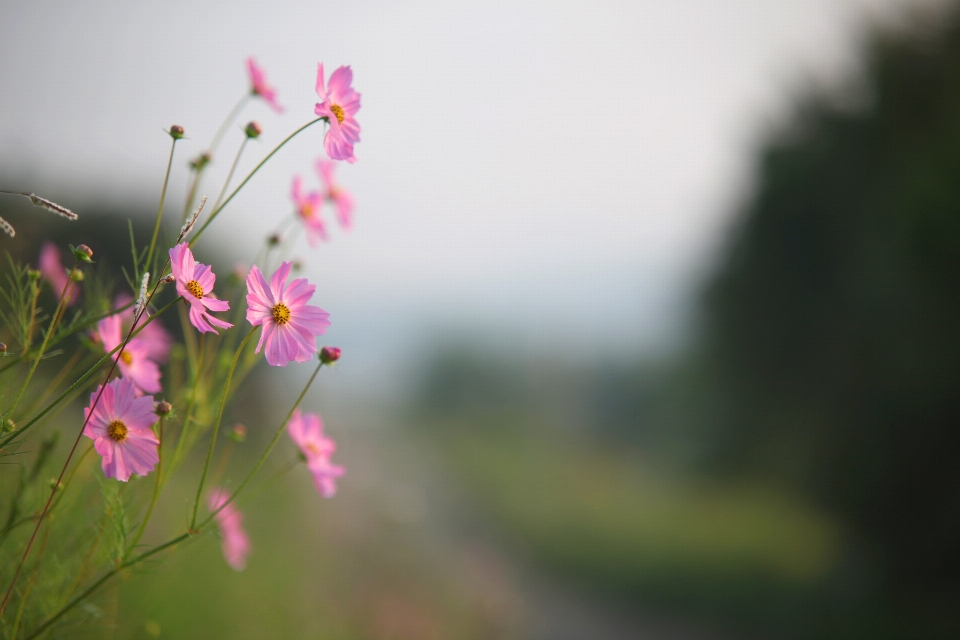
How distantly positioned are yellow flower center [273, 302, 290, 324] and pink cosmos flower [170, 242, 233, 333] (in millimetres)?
82

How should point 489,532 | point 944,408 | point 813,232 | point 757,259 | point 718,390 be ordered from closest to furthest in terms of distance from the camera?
point 944,408
point 813,232
point 757,259
point 718,390
point 489,532

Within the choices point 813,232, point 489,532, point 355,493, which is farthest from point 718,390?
point 355,493

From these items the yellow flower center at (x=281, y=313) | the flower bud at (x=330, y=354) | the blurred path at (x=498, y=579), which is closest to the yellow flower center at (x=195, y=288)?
the yellow flower center at (x=281, y=313)

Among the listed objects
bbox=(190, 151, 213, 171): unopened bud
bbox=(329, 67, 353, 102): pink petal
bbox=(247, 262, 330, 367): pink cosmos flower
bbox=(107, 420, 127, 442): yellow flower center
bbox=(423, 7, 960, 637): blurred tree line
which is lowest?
bbox=(107, 420, 127, 442): yellow flower center

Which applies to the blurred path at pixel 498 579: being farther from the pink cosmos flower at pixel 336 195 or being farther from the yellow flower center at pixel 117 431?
the yellow flower center at pixel 117 431

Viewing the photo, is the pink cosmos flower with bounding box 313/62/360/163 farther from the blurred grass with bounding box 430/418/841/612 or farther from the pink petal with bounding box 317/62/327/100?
the blurred grass with bounding box 430/418/841/612

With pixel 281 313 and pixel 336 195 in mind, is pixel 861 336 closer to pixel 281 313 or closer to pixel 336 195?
pixel 336 195

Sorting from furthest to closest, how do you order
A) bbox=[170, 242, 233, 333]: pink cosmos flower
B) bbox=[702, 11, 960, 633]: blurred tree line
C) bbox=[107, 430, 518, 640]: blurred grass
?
1. bbox=[702, 11, 960, 633]: blurred tree line
2. bbox=[107, 430, 518, 640]: blurred grass
3. bbox=[170, 242, 233, 333]: pink cosmos flower

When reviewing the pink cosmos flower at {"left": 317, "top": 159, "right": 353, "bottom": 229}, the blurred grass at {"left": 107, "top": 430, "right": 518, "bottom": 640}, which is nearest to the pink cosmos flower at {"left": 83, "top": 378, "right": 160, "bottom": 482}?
the blurred grass at {"left": 107, "top": 430, "right": 518, "bottom": 640}

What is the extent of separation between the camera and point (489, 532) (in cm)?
1034

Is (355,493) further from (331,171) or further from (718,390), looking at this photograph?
(331,171)

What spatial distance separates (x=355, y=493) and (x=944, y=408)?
9237mm

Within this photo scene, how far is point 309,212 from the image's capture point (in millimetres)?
1151

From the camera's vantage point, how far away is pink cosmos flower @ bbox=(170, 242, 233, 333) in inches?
22.9
